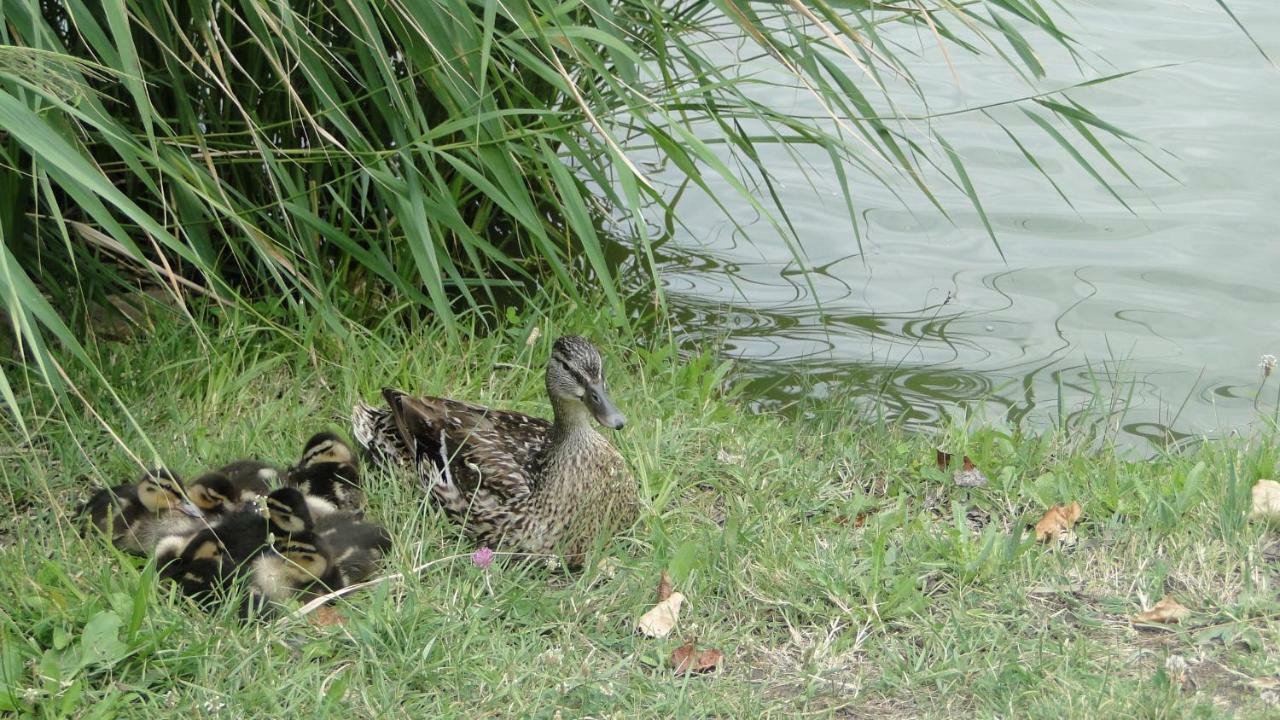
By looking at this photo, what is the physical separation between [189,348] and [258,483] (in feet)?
3.48

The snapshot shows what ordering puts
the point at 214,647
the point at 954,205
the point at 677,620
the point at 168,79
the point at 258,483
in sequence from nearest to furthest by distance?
1. the point at 214,647
2. the point at 677,620
3. the point at 258,483
4. the point at 168,79
5. the point at 954,205

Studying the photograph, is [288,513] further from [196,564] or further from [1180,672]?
[1180,672]

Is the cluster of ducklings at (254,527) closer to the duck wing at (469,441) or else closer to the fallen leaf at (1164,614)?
the duck wing at (469,441)

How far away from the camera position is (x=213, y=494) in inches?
144

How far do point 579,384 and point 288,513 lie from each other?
2.91 feet

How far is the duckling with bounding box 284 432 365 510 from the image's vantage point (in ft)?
12.5

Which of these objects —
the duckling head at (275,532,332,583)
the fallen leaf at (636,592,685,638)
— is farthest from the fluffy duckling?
the fallen leaf at (636,592,685,638)

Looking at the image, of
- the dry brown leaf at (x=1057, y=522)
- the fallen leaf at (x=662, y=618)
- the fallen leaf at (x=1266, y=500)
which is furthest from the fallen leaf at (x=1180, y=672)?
the fallen leaf at (x=662, y=618)

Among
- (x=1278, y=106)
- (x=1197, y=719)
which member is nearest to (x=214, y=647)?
(x=1197, y=719)

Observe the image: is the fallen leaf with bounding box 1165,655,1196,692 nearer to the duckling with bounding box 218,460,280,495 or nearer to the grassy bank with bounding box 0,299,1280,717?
the grassy bank with bounding box 0,299,1280,717

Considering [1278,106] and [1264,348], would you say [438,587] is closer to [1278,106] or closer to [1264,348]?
[1264,348]

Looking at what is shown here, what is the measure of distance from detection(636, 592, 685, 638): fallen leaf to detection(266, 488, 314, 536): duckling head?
0.87 meters

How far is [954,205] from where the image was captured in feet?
23.8

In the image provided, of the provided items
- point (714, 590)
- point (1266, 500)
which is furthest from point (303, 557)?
point (1266, 500)
